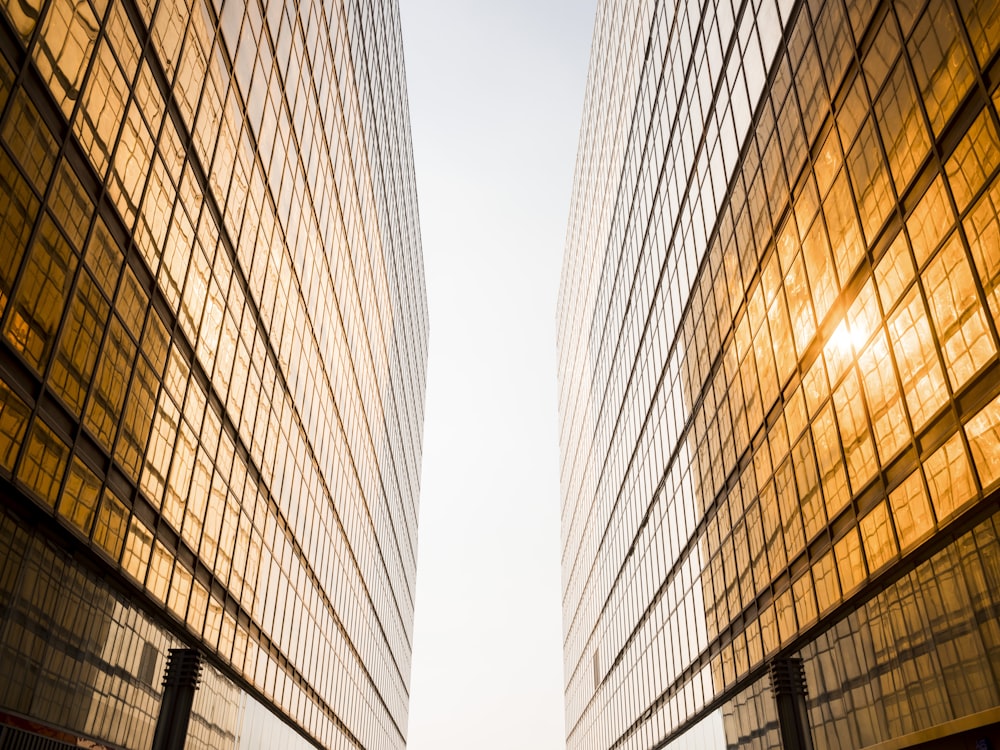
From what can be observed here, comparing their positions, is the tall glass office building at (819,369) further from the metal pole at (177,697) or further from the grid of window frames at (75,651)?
the grid of window frames at (75,651)

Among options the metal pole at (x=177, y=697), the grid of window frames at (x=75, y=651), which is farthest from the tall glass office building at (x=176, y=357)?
the metal pole at (x=177, y=697)

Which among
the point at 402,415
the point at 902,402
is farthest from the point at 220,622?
the point at 402,415

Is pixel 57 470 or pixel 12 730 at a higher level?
pixel 57 470

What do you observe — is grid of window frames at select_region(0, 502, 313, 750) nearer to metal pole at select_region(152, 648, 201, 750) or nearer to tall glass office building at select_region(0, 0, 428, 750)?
tall glass office building at select_region(0, 0, 428, 750)

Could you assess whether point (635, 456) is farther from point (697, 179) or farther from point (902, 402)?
point (902, 402)

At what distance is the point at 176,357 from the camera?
1045 inches

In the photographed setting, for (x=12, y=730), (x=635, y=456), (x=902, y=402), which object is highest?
(x=635, y=456)

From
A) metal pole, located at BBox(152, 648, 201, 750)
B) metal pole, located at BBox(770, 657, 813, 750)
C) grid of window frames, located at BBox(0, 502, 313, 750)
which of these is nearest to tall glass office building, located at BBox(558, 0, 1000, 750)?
metal pole, located at BBox(770, 657, 813, 750)

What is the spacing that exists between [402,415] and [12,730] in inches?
2844

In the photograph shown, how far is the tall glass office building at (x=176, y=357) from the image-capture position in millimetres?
17938

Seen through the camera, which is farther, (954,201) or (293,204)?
(293,204)

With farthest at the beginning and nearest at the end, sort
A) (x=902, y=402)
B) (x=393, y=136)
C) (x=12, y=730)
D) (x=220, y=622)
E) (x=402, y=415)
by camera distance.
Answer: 1. (x=402, y=415)
2. (x=393, y=136)
3. (x=220, y=622)
4. (x=902, y=402)
5. (x=12, y=730)

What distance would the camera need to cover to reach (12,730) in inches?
704

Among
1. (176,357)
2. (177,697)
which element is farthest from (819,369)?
(177,697)
